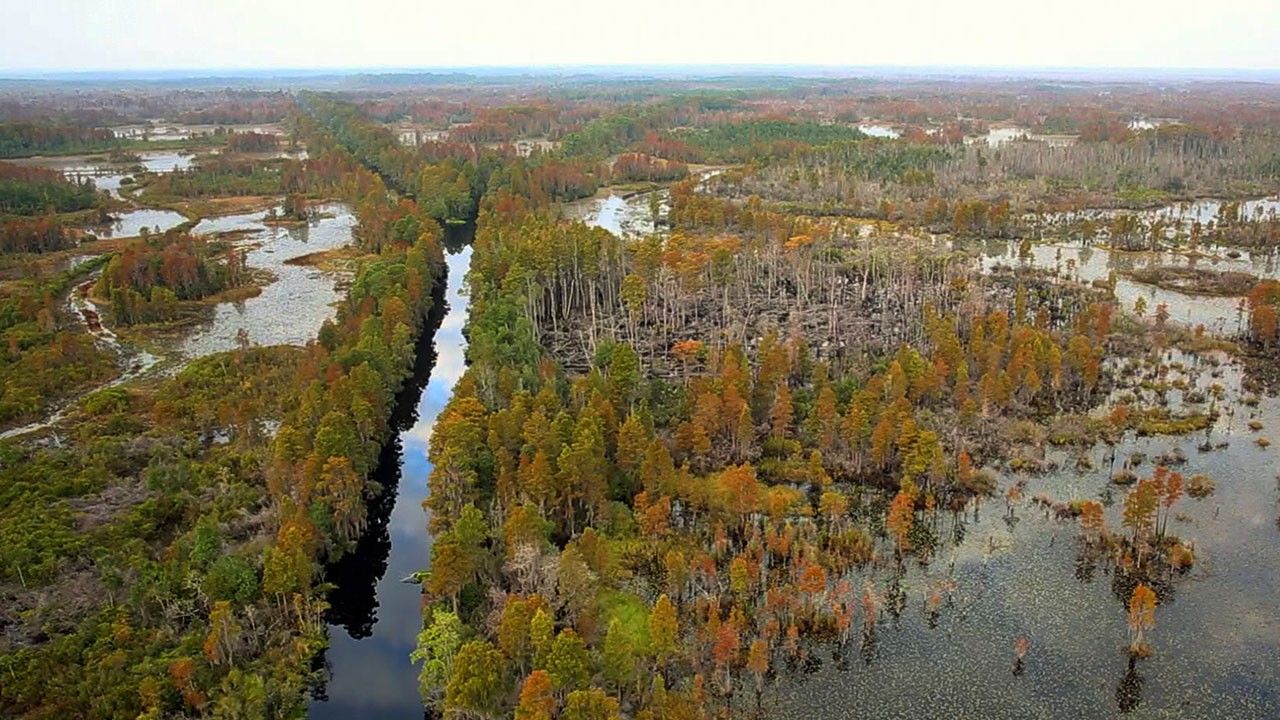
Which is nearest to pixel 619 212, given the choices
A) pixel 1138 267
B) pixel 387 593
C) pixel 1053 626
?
pixel 1138 267

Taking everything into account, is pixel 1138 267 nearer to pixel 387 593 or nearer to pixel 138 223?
pixel 387 593

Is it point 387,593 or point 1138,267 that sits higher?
point 1138,267

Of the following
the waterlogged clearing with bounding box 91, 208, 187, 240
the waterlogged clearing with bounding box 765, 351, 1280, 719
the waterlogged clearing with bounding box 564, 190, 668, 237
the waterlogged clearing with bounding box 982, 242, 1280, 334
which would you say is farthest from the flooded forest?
the waterlogged clearing with bounding box 91, 208, 187, 240

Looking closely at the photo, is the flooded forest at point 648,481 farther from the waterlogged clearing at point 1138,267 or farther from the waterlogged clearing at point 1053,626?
the waterlogged clearing at point 1138,267

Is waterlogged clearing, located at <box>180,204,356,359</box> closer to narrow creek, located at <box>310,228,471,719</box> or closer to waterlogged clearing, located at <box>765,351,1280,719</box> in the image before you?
narrow creek, located at <box>310,228,471,719</box>

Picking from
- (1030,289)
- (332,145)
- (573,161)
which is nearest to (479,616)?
(1030,289)

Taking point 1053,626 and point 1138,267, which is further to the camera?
point 1138,267
